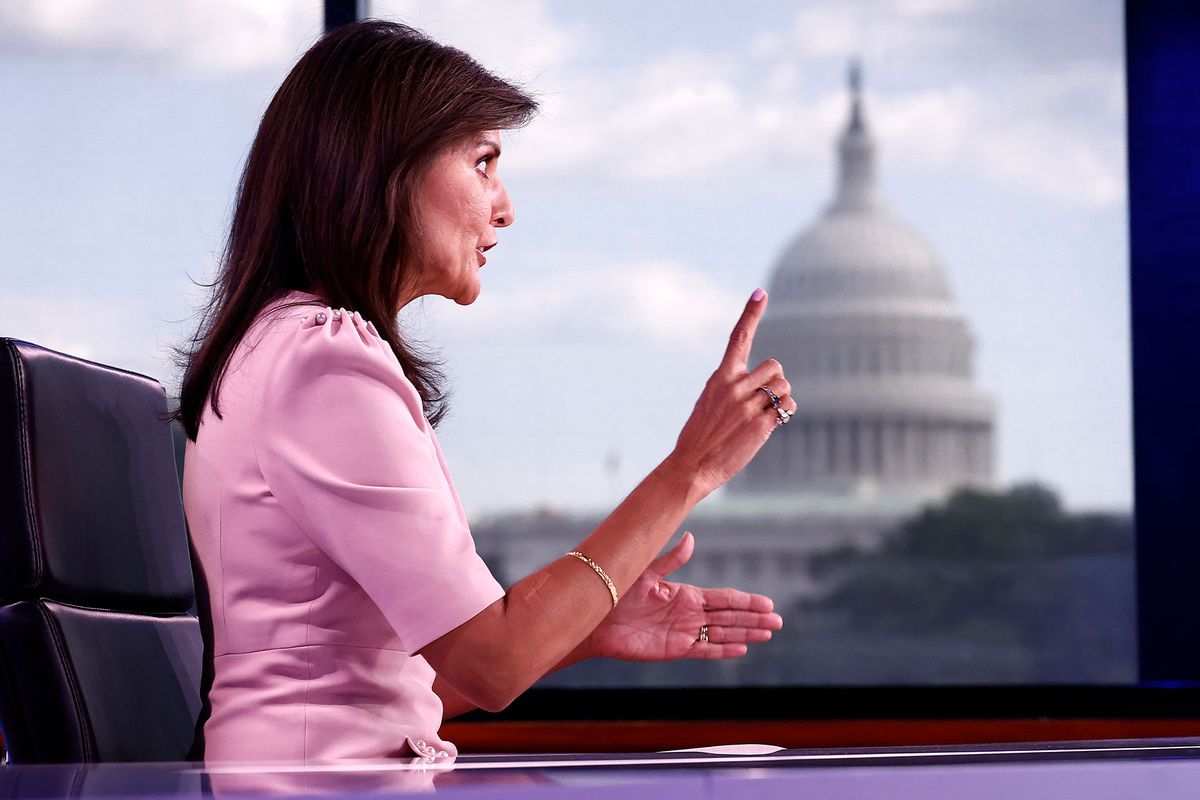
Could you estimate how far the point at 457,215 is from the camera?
111cm

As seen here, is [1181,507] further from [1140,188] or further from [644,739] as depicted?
[644,739]

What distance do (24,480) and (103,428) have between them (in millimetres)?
125

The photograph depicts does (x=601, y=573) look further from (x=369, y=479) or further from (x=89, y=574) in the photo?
(x=89, y=574)

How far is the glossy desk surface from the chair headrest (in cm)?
56

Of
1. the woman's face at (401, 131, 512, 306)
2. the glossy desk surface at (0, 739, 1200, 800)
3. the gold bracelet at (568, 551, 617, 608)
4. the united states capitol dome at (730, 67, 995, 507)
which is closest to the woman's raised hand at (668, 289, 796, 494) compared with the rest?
the gold bracelet at (568, 551, 617, 608)

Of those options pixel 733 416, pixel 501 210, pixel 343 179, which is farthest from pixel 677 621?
pixel 343 179

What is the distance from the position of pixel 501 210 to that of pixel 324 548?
1.34 feet

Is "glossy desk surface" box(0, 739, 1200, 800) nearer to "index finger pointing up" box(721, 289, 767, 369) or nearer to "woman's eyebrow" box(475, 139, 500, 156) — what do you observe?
"index finger pointing up" box(721, 289, 767, 369)

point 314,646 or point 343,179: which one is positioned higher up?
point 343,179

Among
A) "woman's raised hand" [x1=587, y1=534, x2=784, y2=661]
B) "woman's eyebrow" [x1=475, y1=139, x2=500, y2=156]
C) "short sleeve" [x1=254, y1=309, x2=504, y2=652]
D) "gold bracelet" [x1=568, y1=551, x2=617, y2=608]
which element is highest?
"woman's eyebrow" [x1=475, y1=139, x2=500, y2=156]

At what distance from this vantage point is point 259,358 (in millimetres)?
949

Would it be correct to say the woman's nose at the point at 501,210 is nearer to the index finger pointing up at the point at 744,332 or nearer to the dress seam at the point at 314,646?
the index finger pointing up at the point at 744,332

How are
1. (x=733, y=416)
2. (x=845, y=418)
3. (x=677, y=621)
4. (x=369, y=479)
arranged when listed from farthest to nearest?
(x=845, y=418), (x=677, y=621), (x=733, y=416), (x=369, y=479)

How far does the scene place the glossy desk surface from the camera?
458mm
